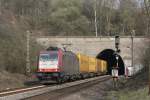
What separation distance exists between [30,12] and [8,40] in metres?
59.3

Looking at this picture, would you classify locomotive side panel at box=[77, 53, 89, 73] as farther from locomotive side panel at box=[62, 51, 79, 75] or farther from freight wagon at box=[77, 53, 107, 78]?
locomotive side panel at box=[62, 51, 79, 75]

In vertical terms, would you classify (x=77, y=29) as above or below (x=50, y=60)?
above

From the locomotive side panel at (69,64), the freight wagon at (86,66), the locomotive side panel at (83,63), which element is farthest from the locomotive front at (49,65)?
the locomotive side panel at (83,63)

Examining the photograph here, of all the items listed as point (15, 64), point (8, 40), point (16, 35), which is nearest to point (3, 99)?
point (15, 64)

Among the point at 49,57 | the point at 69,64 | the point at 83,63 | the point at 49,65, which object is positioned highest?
the point at 49,57

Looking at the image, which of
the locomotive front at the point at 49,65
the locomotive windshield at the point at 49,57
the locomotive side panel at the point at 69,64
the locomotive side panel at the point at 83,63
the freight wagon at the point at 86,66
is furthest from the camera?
the freight wagon at the point at 86,66

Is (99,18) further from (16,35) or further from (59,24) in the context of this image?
(16,35)

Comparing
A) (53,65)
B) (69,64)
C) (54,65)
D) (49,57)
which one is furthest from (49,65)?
(69,64)

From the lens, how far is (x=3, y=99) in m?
24.4

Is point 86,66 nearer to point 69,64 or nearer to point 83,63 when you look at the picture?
point 83,63

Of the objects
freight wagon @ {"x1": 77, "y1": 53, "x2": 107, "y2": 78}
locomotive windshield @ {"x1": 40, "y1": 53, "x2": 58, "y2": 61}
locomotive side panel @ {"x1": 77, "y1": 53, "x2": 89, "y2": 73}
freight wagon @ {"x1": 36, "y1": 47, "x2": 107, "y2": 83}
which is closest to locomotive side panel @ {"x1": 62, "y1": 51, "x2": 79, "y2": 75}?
freight wagon @ {"x1": 36, "y1": 47, "x2": 107, "y2": 83}

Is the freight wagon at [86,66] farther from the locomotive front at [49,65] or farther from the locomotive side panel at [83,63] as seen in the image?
the locomotive front at [49,65]

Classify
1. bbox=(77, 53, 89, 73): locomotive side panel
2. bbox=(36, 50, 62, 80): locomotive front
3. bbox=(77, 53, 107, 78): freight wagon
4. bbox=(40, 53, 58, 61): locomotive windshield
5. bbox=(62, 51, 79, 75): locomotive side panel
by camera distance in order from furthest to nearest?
bbox=(77, 53, 107, 78): freight wagon < bbox=(77, 53, 89, 73): locomotive side panel < bbox=(62, 51, 79, 75): locomotive side panel < bbox=(40, 53, 58, 61): locomotive windshield < bbox=(36, 50, 62, 80): locomotive front

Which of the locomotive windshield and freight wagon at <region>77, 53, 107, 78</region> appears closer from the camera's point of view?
the locomotive windshield
